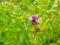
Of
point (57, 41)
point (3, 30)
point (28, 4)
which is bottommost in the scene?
point (57, 41)

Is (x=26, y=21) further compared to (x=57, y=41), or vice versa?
(x=57, y=41)

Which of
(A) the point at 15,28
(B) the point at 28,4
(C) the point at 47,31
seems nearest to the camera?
(A) the point at 15,28

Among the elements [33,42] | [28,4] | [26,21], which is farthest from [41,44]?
[28,4]

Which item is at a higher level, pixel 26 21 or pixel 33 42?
pixel 26 21

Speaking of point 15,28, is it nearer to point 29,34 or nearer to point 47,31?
point 29,34

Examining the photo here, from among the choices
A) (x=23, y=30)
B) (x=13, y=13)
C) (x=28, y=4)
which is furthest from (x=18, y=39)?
(x=28, y=4)

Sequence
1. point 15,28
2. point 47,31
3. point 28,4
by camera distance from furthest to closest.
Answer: point 28,4 → point 47,31 → point 15,28

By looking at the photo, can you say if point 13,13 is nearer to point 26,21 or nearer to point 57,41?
point 26,21
